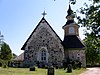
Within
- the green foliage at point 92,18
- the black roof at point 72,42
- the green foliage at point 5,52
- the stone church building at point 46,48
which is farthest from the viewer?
the green foliage at point 5,52

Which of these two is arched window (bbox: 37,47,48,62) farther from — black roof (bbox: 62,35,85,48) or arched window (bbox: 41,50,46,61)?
black roof (bbox: 62,35,85,48)

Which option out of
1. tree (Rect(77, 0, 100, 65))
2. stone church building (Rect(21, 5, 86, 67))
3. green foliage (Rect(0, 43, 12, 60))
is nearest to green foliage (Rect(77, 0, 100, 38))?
tree (Rect(77, 0, 100, 65))

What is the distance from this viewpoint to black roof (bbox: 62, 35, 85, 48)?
44.5 m

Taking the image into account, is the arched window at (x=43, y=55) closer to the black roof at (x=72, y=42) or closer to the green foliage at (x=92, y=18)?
the black roof at (x=72, y=42)

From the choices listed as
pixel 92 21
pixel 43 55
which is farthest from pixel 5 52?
pixel 92 21

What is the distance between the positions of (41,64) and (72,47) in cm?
714

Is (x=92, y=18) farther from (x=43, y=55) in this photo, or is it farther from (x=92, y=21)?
(x=43, y=55)

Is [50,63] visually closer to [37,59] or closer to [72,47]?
[37,59]

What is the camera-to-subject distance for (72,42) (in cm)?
4603

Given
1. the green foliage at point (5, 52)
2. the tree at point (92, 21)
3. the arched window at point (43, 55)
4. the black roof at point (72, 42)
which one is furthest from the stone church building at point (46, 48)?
the green foliage at point (5, 52)

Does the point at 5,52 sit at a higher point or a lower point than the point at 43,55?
higher

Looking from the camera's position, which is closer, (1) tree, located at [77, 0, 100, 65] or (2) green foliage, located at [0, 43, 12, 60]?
(1) tree, located at [77, 0, 100, 65]

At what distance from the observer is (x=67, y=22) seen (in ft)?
166

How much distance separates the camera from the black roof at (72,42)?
44.5 metres
